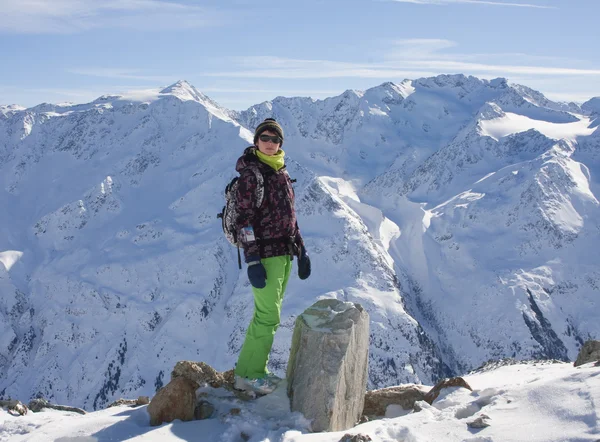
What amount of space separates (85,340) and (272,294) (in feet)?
462

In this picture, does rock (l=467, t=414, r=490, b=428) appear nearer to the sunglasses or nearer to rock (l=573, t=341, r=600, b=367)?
rock (l=573, t=341, r=600, b=367)

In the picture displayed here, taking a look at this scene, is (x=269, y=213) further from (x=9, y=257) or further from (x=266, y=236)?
(x=9, y=257)

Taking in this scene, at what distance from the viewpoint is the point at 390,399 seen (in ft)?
33.7

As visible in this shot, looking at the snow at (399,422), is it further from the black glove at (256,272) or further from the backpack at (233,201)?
the backpack at (233,201)

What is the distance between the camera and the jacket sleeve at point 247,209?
841 cm

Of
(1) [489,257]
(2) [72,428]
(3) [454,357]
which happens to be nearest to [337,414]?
(2) [72,428]

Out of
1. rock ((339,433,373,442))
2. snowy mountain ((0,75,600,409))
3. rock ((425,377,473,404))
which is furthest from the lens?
snowy mountain ((0,75,600,409))

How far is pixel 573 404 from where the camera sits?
21.6ft

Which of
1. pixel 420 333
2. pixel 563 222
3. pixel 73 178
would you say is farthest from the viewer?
pixel 73 178

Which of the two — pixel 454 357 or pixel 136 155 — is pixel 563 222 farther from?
pixel 136 155

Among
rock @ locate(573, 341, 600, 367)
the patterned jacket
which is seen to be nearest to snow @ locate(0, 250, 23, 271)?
the patterned jacket

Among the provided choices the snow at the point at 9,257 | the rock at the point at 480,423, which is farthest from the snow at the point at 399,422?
the snow at the point at 9,257

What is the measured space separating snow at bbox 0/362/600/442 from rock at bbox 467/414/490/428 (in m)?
0.05

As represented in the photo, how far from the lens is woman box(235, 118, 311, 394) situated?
871cm
